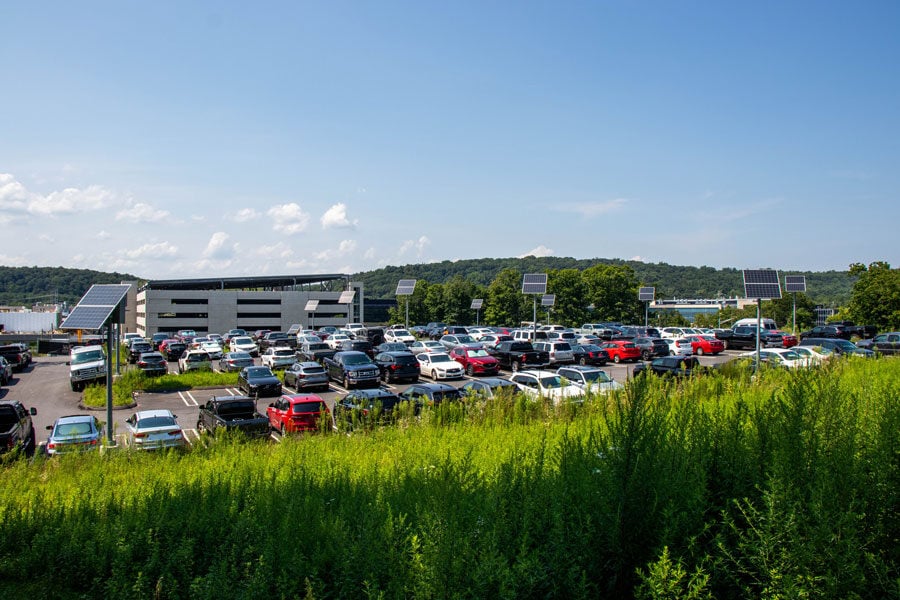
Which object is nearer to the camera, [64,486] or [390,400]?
[64,486]

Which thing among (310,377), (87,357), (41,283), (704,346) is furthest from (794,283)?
(41,283)

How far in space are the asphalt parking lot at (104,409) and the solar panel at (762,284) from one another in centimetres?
658

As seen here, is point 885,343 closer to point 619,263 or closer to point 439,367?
point 439,367

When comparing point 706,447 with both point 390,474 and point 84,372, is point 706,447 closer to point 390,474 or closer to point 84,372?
point 390,474

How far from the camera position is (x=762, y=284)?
30047mm

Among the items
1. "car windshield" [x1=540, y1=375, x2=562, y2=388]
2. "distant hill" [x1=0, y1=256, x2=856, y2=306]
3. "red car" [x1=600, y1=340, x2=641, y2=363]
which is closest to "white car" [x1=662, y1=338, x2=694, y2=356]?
"red car" [x1=600, y1=340, x2=641, y2=363]

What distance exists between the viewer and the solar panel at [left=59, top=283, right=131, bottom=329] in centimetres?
1917

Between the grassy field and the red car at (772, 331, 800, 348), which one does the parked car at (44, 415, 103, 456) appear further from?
the red car at (772, 331, 800, 348)

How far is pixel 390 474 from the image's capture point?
6.88 meters

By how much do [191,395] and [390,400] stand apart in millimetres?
15996

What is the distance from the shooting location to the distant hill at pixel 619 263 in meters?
169

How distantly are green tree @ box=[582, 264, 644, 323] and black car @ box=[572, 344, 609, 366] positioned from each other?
38467 mm

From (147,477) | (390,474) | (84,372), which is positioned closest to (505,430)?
(390,474)

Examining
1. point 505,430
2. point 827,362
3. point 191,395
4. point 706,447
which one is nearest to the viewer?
point 706,447
